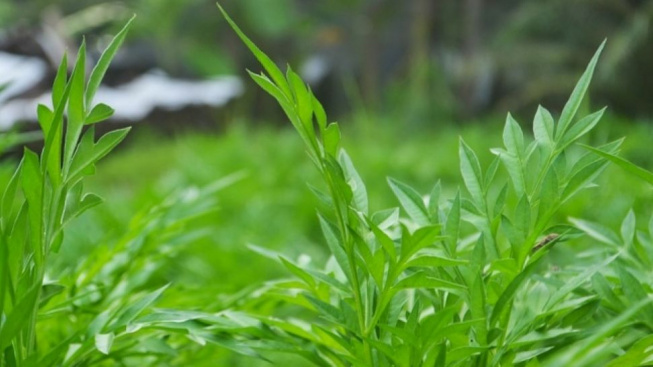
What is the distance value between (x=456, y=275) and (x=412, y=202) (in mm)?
30

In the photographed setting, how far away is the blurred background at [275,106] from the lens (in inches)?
41.1

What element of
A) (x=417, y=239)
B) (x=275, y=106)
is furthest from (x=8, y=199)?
(x=275, y=106)

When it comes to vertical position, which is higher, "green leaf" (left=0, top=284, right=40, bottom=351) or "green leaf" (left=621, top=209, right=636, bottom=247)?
"green leaf" (left=621, top=209, right=636, bottom=247)

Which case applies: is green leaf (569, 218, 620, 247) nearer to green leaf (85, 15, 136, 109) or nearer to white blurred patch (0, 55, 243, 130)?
green leaf (85, 15, 136, 109)

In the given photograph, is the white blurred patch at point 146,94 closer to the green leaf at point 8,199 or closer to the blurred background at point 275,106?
the blurred background at point 275,106

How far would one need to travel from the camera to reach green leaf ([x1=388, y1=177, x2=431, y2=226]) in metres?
0.27

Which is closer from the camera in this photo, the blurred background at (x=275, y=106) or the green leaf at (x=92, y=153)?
the green leaf at (x=92, y=153)

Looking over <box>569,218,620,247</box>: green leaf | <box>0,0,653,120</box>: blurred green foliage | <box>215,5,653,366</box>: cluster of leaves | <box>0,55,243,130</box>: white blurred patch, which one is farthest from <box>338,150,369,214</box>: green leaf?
<box>0,0,653,120</box>: blurred green foliage

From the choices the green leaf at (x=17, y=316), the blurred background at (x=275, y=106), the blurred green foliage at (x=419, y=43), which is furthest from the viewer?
the blurred green foliage at (x=419, y=43)

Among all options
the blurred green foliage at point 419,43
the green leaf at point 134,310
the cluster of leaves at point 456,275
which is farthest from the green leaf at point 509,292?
the blurred green foliage at point 419,43

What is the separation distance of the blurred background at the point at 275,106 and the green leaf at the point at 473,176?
129 millimetres

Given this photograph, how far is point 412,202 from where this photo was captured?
0.27 metres

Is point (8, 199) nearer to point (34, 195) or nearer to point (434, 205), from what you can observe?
point (34, 195)

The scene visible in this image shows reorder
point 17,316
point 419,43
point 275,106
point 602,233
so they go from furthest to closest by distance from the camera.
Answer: point 275,106
point 419,43
point 602,233
point 17,316
